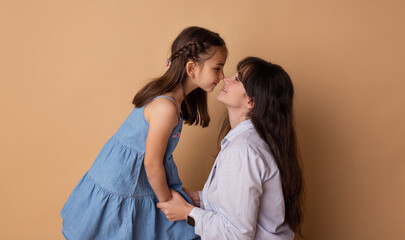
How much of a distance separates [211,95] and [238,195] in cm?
109

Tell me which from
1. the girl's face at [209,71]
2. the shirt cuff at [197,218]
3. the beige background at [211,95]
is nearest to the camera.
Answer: the shirt cuff at [197,218]

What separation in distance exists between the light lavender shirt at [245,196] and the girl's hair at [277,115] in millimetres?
52

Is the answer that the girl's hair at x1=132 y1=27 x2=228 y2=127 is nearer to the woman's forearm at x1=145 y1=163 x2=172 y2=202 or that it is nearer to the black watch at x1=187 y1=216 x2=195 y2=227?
Result: the woman's forearm at x1=145 y1=163 x2=172 y2=202

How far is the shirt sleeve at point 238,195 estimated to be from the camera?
4.47 feet

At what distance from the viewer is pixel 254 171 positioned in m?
1.38

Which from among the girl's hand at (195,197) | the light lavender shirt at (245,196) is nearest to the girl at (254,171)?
the light lavender shirt at (245,196)

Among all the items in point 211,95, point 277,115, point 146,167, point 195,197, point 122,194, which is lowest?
point 195,197

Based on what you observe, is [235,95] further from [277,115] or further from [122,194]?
[122,194]

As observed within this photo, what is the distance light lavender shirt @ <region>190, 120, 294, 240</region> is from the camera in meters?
1.37

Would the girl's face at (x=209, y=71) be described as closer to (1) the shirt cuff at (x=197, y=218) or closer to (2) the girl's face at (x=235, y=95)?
(2) the girl's face at (x=235, y=95)

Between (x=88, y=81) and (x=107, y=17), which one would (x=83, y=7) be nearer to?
(x=107, y=17)

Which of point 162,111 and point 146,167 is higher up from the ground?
point 162,111

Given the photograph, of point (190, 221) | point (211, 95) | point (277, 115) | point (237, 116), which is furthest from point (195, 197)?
point (211, 95)

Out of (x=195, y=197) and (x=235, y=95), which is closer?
(x=235, y=95)
